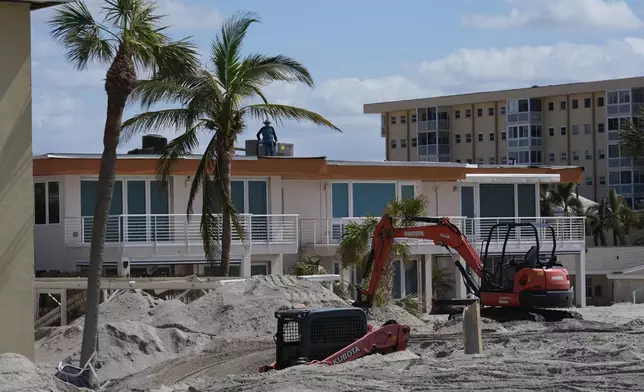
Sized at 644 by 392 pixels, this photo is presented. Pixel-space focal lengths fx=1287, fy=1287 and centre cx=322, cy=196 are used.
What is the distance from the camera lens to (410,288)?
4497 centimetres

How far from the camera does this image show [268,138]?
4328 centimetres

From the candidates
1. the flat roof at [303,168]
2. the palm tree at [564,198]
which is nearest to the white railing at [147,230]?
the flat roof at [303,168]

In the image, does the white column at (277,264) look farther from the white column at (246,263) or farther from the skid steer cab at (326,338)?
the skid steer cab at (326,338)

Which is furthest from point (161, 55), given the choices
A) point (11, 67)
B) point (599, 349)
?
point (599, 349)

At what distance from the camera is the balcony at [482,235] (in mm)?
42812

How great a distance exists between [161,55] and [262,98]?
11665mm

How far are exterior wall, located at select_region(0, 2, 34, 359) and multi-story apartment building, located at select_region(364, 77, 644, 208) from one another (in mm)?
66039

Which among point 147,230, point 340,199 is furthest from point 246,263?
point 340,199

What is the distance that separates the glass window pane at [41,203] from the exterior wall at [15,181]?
1793 centimetres

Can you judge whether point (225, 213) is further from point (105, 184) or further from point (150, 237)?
point (105, 184)

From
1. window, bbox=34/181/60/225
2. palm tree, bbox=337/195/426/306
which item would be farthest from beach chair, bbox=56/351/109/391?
window, bbox=34/181/60/225

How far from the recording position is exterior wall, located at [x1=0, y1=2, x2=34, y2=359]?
72.6 feet

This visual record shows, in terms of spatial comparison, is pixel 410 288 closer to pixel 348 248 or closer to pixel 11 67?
pixel 348 248

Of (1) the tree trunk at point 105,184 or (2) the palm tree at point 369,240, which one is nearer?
(1) the tree trunk at point 105,184
